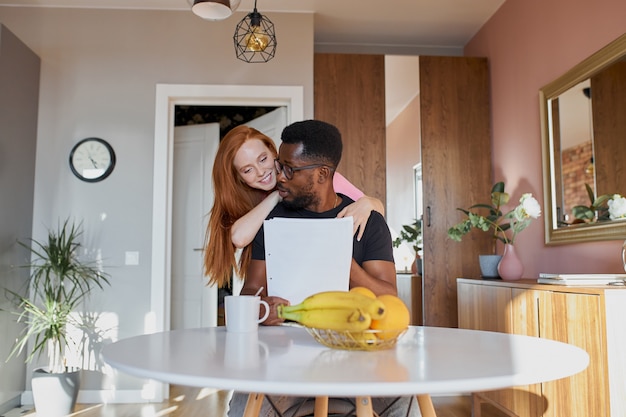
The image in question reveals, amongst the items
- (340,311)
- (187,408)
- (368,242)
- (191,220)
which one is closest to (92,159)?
(191,220)

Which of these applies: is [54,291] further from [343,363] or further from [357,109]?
[343,363]

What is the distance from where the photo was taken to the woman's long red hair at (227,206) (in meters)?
1.67

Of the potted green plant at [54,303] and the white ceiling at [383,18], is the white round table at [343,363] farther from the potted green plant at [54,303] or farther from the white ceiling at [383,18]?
the white ceiling at [383,18]

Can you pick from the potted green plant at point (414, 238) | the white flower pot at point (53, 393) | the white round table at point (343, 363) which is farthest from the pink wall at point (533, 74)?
the white flower pot at point (53, 393)

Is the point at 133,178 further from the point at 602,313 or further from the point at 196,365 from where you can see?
the point at 196,365

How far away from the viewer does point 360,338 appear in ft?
3.04

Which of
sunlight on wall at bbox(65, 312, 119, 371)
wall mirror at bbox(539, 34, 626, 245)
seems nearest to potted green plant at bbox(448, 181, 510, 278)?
wall mirror at bbox(539, 34, 626, 245)

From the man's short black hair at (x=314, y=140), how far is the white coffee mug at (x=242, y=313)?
43cm

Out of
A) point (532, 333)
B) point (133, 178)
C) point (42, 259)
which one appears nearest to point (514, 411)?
point (532, 333)

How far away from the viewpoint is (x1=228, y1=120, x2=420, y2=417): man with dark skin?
1.33m

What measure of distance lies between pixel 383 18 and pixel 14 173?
2.77 metres

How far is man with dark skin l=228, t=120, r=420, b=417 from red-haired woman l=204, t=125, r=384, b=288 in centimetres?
5

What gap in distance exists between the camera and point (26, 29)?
4016 mm

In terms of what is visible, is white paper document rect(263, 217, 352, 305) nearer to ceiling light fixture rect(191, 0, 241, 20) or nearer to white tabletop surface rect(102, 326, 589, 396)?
white tabletop surface rect(102, 326, 589, 396)
